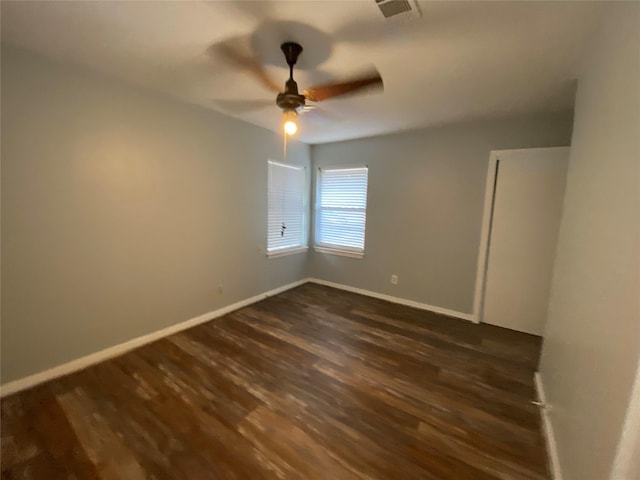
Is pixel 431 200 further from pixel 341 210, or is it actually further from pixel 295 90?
pixel 295 90

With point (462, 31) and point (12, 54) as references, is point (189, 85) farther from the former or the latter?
point (462, 31)

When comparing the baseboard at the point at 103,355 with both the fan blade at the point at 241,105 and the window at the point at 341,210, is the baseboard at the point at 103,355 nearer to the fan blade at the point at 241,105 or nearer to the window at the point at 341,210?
the window at the point at 341,210

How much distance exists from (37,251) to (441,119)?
12.6ft

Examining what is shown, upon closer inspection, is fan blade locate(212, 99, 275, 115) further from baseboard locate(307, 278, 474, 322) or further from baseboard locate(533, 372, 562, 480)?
baseboard locate(533, 372, 562, 480)

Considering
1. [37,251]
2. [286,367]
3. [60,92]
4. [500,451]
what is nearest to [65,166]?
[60,92]

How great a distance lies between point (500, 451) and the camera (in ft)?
4.98

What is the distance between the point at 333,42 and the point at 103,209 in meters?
2.17

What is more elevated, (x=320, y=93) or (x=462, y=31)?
(x=462, y=31)

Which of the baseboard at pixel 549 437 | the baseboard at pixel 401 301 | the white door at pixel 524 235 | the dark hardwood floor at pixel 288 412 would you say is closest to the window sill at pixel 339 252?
the baseboard at pixel 401 301

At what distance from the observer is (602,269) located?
3.58 feet

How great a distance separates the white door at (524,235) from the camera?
2.74 metres

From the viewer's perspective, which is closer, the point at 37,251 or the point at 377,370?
the point at 37,251

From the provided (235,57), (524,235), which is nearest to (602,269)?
(524,235)

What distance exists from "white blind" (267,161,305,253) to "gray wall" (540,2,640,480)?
122 inches
